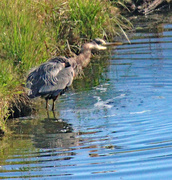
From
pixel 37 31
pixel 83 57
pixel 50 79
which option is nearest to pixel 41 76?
pixel 50 79

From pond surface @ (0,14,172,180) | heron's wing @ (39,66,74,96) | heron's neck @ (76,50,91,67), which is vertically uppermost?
heron's neck @ (76,50,91,67)

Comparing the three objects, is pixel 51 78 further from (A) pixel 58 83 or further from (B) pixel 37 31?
(B) pixel 37 31

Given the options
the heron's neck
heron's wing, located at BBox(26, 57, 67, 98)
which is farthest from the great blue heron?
the heron's neck

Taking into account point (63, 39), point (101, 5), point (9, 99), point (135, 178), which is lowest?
point (135, 178)

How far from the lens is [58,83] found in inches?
337

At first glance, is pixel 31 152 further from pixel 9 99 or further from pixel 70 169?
pixel 9 99

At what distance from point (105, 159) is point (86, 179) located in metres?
0.65

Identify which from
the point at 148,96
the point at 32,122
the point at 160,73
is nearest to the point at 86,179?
the point at 32,122

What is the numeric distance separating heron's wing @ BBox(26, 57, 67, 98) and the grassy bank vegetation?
166 mm

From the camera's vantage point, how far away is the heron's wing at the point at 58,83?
27.7ft

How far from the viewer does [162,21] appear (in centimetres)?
1570

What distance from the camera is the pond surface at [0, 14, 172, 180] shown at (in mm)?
5289

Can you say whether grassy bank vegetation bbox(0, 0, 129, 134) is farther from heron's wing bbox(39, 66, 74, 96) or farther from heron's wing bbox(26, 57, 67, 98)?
heron's wing bbox(39, 66, 74, 96)

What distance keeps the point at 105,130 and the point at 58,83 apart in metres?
2.06
